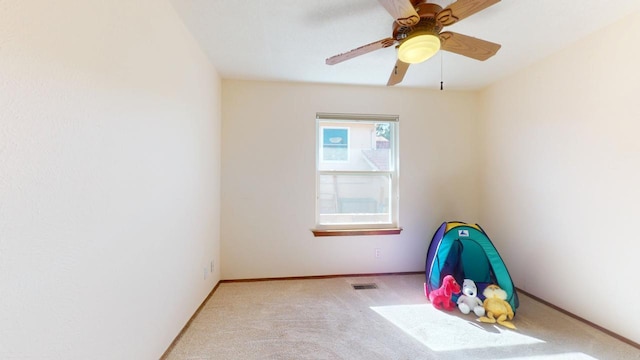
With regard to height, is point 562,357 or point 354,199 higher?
point 354,199

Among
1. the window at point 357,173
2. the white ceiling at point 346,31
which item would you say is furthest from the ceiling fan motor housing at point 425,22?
the window at point 357,173

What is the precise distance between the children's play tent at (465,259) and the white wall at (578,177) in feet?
1.45

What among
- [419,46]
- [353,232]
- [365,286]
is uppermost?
[419,46]

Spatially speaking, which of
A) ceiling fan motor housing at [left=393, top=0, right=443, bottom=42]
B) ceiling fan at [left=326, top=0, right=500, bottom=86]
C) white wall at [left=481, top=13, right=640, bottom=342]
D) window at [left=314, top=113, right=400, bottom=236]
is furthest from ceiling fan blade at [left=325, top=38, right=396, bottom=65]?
white wall at [left=481, top=13, right=640, bottom=342]

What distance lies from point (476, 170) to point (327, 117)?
205 cm

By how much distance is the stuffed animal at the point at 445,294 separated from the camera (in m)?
2.32

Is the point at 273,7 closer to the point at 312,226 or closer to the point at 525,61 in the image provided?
the point at 312,226

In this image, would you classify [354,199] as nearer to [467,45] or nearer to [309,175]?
[309,175]

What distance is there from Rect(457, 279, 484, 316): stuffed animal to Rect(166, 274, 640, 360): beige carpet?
64mm

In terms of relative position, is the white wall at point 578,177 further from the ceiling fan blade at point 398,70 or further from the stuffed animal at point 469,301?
the ceiling fan blade at point 398,70

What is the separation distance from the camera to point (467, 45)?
5.50ft

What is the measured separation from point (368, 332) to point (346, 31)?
2332 mm

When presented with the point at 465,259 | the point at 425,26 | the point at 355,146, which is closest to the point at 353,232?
the point at 355,146

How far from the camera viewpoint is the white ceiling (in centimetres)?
172
